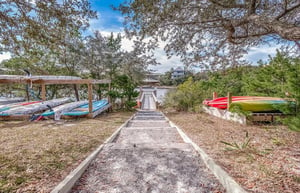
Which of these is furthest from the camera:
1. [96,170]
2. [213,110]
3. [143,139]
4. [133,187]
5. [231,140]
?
[213,110]

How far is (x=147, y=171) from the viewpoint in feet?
6.55

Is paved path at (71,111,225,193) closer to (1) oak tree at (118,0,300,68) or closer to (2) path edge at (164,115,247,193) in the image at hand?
(2) path edge at (164,115,247,193)

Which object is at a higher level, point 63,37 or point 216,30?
point 216,30

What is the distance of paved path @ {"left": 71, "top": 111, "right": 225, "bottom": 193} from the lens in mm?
1675

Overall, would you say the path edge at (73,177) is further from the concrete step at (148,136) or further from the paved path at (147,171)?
the concrete step at (148,136)

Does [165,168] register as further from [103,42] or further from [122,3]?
[103,42]

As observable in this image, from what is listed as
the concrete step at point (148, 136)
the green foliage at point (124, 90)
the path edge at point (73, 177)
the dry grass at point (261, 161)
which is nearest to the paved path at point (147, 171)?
the path edge at point (73, 177)

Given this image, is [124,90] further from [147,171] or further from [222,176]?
A: [222,176]

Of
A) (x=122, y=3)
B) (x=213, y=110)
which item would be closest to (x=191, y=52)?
(x=122, y=3)

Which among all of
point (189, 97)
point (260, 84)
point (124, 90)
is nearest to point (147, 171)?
point (260, 84)

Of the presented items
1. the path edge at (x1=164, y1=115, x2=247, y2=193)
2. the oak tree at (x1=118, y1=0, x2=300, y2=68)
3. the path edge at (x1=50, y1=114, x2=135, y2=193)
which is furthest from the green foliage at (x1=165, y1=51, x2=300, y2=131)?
the path edge at (x1=50, y1=114, x2=135, y2=193)

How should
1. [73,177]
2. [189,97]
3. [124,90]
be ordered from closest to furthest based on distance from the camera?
1. [73,177]
2. [189,97]
3. [124,90]

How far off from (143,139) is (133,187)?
1.79m

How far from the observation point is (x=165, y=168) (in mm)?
2074
